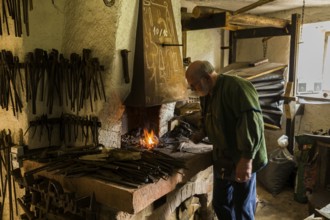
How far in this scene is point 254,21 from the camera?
12.8 feet

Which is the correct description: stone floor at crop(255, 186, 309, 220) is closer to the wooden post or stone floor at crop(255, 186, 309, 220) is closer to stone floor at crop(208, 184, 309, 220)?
stone floor at crop(208, 184, 309, 220)

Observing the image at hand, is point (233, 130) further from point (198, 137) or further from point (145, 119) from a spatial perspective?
point (145, 119)

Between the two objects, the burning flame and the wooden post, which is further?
the wooden post

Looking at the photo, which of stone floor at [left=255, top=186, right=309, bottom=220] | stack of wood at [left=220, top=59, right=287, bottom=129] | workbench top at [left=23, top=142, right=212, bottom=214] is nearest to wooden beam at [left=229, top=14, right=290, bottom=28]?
stack of wood at [left=220, top=59, right=287, bottom=129]

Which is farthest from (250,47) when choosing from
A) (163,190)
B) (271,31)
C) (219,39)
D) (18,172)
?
(18,172)

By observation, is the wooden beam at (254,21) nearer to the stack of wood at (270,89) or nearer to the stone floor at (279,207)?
the stack of wood at (270,89)

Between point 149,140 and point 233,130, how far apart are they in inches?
39.4

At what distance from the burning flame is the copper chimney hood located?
0.41 metres

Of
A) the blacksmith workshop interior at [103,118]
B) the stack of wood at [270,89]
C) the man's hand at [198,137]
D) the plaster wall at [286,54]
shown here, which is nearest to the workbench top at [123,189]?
the blacksmith workshop interior at [103,118]

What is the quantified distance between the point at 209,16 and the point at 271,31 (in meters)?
1.56

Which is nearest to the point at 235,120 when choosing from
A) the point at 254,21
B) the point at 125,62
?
the point at 125,62

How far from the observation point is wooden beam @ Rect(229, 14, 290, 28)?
11.8 feet

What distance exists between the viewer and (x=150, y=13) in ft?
9.92

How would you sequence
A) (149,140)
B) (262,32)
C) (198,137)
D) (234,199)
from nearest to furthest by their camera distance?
(234,199) → (198,137) → (149,140) → (262,32)
